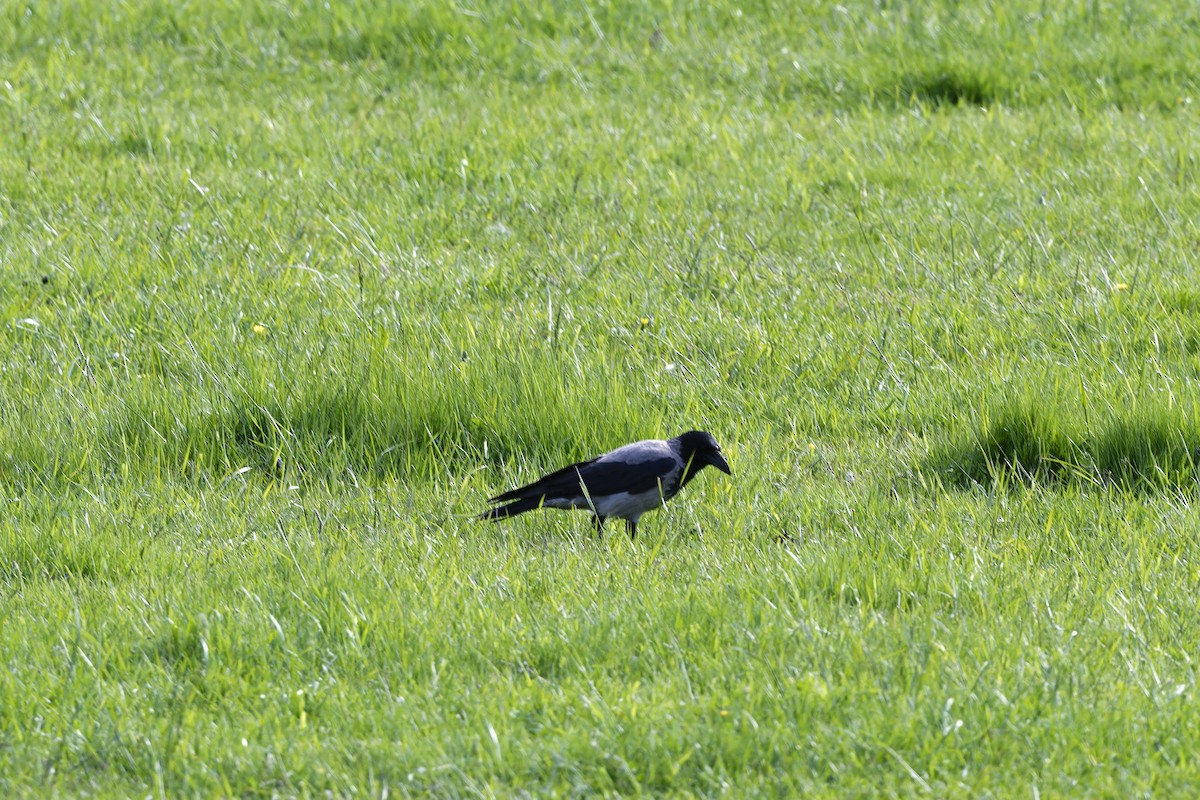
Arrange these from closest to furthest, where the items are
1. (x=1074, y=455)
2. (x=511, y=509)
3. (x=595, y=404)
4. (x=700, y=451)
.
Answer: (x=511, y=509) → (x=700, y=451) → (x=1074, y=455) → (x=595, y=404)

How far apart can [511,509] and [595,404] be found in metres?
0.82

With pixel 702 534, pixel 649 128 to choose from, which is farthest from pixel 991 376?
pixel 649 128

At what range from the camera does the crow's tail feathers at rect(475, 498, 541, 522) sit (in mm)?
4742

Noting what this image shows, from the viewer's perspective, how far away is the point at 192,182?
775 centimetres

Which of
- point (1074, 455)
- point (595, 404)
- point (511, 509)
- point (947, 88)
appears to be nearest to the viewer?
point (511, 509)

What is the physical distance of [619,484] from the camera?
4816 mm

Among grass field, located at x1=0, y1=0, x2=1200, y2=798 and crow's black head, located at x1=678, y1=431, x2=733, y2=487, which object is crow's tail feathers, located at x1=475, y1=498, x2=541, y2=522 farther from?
crow's black head, located at x1=678, y1=431, x2=733, y2=487

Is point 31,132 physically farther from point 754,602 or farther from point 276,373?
point 754,602

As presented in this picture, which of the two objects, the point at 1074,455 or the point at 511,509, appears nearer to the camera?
the point at 511,509

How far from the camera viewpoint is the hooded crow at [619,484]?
4.77 meters

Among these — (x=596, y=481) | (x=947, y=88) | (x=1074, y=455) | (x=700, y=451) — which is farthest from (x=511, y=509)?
(x=947, y=88)

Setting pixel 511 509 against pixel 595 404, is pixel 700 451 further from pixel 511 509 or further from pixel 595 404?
pixel 511 509

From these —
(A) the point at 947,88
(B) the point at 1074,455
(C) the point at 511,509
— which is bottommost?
(B) the point at 1074,455

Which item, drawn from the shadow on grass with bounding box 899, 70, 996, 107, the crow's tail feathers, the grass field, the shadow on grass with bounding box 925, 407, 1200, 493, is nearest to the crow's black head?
the grass field
